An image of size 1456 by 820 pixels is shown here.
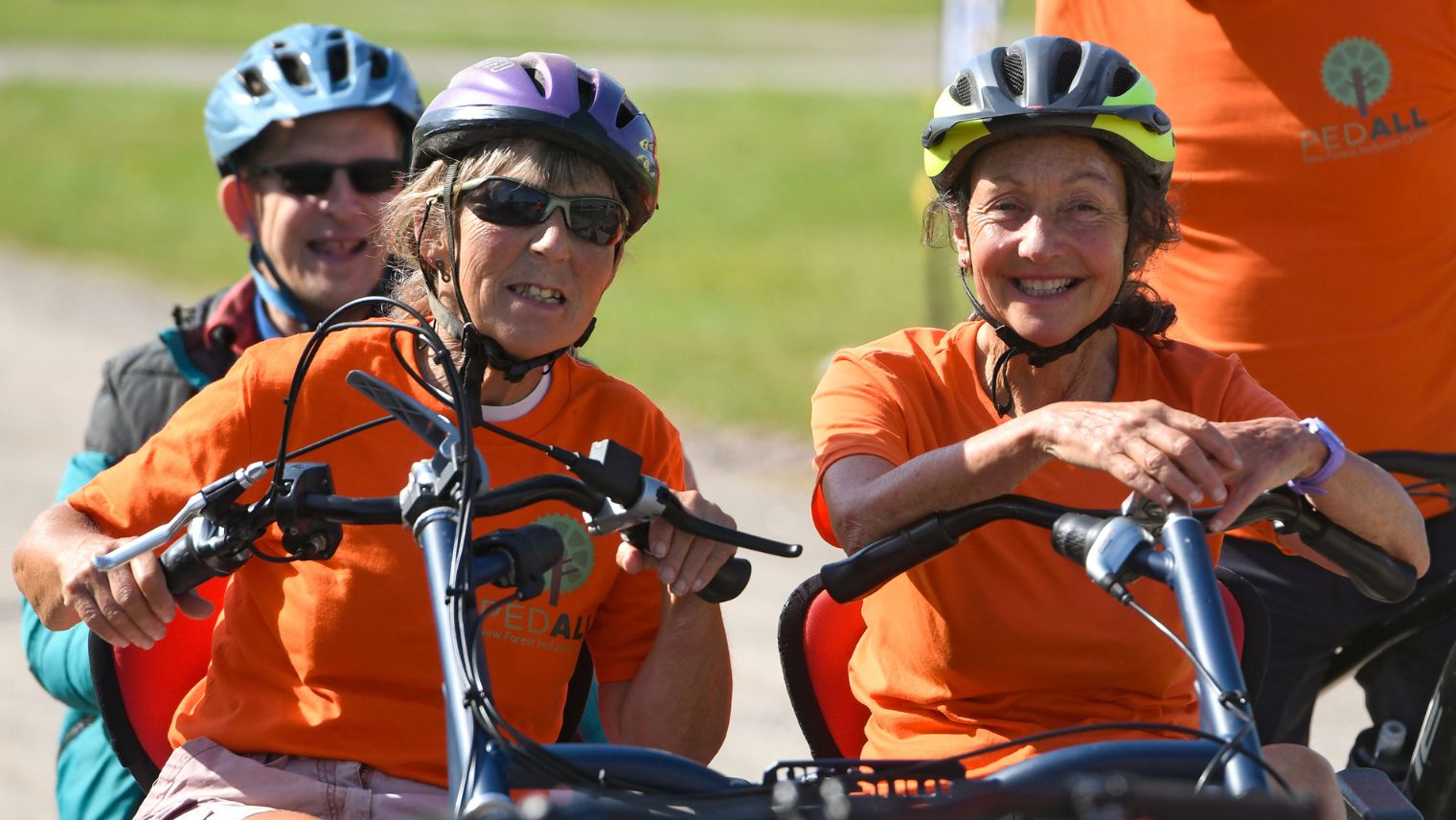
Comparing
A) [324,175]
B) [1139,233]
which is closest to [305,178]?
[324,175]

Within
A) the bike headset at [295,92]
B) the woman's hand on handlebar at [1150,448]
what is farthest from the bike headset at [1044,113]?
the bike headset at [295,92]

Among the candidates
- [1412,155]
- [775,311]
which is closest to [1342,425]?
[1412,155]

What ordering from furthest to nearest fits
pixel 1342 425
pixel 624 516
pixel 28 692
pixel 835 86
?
pixel 835 86, pixel 28 692, pixel 1342 425, pixel 624 516

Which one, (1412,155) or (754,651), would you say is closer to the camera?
(1412,155)

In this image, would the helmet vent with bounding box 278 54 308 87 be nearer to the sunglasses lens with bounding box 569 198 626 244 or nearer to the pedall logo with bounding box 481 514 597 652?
the sunglasses lens with bounding box 569 198 626 244

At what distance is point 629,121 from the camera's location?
3.53m

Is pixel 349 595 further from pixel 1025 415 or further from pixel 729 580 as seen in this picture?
pixel 1025 415

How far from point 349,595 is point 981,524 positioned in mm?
1149

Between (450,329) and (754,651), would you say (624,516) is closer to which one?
(450,329)

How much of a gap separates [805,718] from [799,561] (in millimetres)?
4889

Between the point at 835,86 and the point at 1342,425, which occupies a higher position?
the point at 835,86

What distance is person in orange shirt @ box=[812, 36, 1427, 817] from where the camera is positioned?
10.6 feet

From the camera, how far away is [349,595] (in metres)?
3.33

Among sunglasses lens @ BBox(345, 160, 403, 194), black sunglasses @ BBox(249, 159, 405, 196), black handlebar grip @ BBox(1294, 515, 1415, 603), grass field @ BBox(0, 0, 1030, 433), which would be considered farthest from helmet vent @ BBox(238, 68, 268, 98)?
grass field @ BBox(0, 0, 1030, 433)
